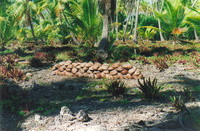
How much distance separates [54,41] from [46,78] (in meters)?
11.2

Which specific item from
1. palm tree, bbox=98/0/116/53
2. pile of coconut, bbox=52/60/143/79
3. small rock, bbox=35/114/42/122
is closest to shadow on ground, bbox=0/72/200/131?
small rock, bbox=35/114/42/122

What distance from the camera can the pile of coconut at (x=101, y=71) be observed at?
25.2 ft

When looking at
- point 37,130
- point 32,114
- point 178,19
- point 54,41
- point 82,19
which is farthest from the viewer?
point 54,41

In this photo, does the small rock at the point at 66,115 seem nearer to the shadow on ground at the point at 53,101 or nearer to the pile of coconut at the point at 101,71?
the shadow on ground at the point at 53,101

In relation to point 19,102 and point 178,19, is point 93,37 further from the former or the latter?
point 19,102

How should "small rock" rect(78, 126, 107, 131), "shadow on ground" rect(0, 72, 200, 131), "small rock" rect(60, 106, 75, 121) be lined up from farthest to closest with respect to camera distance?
"shadow on ground" rect(0, 72, 200, 131) → "small rock" rect(60, 106, 75, 121) → "small rock" rect(78, 126, 107, 131)

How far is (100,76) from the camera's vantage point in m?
7.83

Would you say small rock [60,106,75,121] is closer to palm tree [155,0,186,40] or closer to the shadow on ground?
the shadow on ground

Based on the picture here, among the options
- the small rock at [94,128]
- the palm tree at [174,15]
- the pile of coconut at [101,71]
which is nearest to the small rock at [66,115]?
the small rock at [94,128]

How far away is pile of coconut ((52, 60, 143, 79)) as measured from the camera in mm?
7680

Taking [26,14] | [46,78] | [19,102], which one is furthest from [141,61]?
[26,14]

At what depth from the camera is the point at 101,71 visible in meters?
8.05

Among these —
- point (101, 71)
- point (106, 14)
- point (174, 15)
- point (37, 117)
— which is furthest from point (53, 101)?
point (174, 15)

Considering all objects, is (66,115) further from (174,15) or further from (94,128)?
(174,15)
